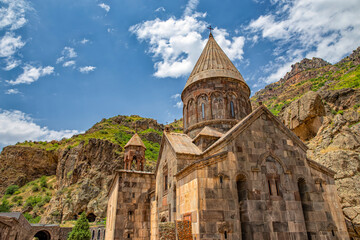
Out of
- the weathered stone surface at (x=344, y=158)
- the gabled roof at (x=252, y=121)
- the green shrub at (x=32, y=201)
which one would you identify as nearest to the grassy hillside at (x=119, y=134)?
the green shrub at (x=32, y=201)

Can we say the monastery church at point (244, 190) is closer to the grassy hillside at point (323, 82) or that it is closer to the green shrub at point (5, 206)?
the grassy hillside at point (323, 82)

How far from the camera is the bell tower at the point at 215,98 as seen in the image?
1175cm

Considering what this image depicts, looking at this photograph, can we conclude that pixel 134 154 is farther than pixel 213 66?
Yes

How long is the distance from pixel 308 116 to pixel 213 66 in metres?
10.0

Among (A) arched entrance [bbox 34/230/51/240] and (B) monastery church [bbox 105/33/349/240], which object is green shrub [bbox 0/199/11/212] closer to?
(A) arched entrance [bbox 34/230/51/240]

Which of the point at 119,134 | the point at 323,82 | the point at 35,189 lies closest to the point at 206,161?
the point at 119,134

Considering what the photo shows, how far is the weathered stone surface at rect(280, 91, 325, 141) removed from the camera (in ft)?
58.2

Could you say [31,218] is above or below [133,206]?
below

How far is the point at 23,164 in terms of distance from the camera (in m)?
44.8

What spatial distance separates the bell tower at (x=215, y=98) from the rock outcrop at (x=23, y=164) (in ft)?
139

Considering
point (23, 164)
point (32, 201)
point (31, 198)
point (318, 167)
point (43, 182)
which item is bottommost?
point (318, 167)

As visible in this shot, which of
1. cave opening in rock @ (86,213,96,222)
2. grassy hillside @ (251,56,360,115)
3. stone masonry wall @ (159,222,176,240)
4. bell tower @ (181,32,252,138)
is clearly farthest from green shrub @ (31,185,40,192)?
stone masonry wall @ (159,222,176,240)

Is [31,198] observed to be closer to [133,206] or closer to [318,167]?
[133,206]

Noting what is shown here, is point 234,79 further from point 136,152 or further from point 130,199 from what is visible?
point 130,199
